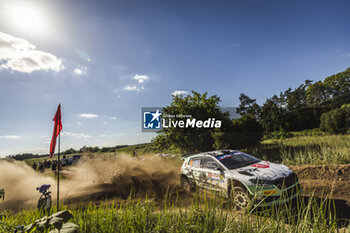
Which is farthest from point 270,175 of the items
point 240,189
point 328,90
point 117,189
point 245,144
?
point 328,90

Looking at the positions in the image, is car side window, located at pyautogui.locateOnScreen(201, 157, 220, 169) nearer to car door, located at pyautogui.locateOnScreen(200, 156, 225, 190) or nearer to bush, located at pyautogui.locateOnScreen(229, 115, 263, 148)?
car door, located at pyautogui.locateOnScreen(200, 156, 225, 190)

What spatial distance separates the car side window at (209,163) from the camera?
19.4ft

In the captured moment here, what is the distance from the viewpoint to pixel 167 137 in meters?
15.2

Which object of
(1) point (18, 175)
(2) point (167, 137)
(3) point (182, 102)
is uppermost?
(3) point (182, 102)

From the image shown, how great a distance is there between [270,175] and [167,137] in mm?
11063

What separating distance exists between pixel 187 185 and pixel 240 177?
2628 millimetres

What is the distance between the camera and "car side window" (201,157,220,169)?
591 cm

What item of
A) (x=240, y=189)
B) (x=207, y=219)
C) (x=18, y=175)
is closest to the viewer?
(x=207, y=219)

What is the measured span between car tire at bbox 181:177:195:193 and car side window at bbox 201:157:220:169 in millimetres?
956

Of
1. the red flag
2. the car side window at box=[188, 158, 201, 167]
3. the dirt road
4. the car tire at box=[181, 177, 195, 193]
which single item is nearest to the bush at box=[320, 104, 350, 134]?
the dirt road

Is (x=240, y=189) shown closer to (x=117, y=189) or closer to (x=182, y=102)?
(x=117, y=189)

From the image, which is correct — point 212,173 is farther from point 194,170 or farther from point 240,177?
point 240,177

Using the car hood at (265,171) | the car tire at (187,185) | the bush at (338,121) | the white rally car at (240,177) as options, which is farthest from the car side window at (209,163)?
the bush at (338,121)

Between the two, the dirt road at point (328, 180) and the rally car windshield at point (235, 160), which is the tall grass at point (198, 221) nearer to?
the rally car windshield at point (235, 160)
